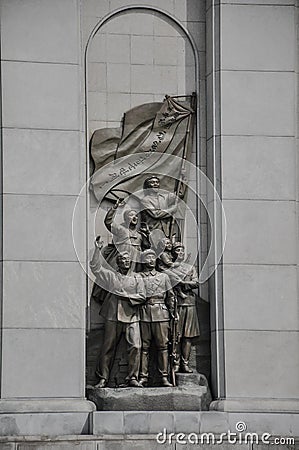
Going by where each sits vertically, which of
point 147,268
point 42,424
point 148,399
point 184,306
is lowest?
point 42,424

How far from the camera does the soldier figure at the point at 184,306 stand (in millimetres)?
→ 16500

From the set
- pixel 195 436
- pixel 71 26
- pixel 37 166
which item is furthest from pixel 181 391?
pixel 71 26

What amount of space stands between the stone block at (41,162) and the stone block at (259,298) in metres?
2.11

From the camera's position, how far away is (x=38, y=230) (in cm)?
1625

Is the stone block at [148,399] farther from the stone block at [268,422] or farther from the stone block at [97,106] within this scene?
the stone block at [97,106]

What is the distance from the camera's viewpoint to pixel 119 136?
16875 millimetres

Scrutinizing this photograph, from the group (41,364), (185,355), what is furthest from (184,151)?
(41,364)

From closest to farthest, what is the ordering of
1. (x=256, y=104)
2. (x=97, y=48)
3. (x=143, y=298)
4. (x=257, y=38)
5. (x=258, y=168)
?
→ (x=143, y=298)
(x=258, y=168)
(x=256, y=104)
(x=257, y=38)
(x=97, y=48)

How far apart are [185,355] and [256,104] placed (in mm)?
3068

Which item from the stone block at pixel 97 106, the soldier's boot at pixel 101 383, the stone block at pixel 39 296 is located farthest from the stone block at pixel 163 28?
the soldier's boot at pixel 101 383

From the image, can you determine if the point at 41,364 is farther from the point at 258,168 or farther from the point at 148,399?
the point at 258,168

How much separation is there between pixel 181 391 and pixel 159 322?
0.83 metres

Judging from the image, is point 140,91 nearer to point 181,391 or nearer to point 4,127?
point 4,127

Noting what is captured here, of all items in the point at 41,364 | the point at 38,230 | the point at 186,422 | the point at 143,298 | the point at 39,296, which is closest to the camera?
the point at 186,422
